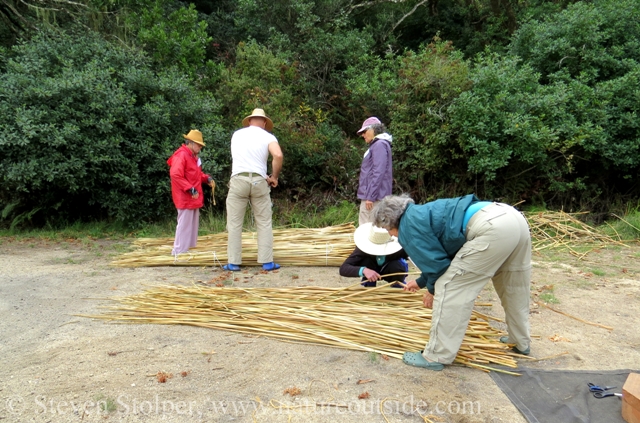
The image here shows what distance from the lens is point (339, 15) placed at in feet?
35.5

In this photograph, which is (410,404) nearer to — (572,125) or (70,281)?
(70,281)

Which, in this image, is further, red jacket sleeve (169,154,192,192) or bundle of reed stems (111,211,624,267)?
red jacket sleeve (169,154,192,192)

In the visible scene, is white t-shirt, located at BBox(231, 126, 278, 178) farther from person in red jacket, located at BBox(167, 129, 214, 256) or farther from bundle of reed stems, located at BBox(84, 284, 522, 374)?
bundle of reed stems, located at BBox(84, 284, 522, 374)

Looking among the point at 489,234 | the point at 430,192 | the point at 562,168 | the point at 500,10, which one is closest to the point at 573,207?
the point at 562,168

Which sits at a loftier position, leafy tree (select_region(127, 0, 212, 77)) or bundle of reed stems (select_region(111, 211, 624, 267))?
leafy tree (select_region(127, 0, 212, 77))

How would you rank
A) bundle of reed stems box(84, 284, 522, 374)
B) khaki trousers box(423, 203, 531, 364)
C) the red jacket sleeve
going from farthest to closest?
the red jacket sleeve, bundle of reed stems box(84, 284, 522, 374), khaki trousers box(423, 203, 531, 364)

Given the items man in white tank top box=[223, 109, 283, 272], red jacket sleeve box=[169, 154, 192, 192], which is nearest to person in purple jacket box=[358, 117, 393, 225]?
man in white tank top box=[223, 109, 283, 272]

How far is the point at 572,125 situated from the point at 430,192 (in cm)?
246

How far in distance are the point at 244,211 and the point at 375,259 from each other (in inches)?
73.4

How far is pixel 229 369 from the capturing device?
2.90 meters

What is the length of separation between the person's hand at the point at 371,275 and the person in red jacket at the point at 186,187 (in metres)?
2.73

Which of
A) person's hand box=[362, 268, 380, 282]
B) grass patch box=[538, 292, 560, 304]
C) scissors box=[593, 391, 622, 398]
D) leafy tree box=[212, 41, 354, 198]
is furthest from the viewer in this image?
leafy tree box=[212, 41, 354, 198]

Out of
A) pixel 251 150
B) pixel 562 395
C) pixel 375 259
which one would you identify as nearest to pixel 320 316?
pixel 375 259

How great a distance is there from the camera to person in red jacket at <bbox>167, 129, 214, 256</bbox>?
17.9ft
